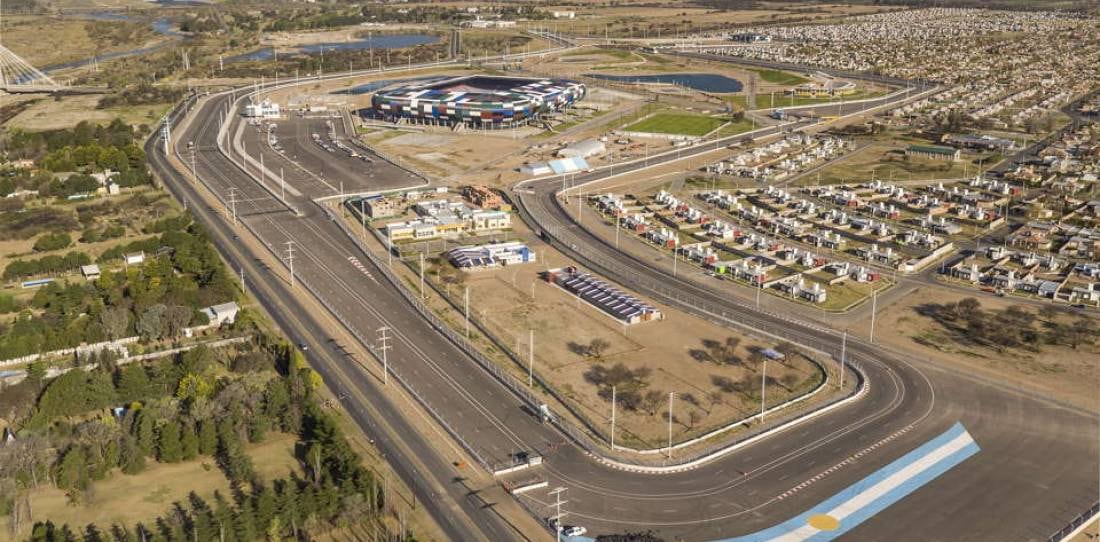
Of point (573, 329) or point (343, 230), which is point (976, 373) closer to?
point (573, 329)

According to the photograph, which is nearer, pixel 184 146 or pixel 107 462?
pixel 107 462

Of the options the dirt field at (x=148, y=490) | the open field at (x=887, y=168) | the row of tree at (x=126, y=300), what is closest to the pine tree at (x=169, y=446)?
the dirt field at (x=148, y=490)

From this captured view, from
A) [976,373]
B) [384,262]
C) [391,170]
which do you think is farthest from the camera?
[391,170]

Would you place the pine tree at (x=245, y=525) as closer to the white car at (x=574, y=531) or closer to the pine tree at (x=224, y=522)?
the pine tree at (x=224, y=522)

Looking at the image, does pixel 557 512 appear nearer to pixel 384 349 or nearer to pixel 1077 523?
pixel 384 349

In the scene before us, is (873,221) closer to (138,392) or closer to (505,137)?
(505,137)

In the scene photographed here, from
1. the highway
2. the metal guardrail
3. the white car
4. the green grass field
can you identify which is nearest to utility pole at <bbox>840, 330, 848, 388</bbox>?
the highway

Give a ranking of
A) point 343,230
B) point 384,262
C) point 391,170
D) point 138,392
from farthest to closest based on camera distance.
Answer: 1. point 391,170
2. point 343,230
3. point 384,262
4. point 138,392

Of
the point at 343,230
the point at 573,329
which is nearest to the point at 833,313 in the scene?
the point at 573,329
